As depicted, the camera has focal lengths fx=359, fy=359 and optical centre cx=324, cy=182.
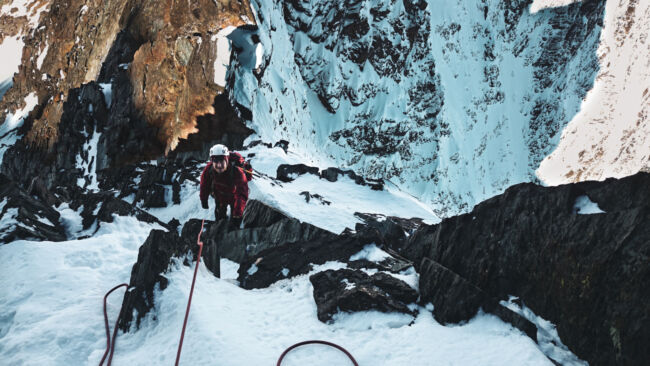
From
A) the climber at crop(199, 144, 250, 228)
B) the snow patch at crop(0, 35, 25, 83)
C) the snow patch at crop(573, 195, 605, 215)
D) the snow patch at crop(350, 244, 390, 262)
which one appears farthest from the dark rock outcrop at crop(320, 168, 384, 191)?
the snow patch at crop(0, 35, 25, 83)

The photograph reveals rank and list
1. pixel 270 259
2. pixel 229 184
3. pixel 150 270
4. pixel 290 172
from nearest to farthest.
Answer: pixel 150 270 → pixel 270 259 → pixel 229 184 → pixel 290 172

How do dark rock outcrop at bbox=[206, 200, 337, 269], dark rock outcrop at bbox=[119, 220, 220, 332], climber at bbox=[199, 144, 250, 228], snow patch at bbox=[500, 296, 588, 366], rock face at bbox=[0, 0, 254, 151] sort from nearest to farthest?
1. snow patch at bbox=[500, 296, 588, 366]
2. dark rock outcrop at bbox=[119, 220, 220, 332]
3. climber at bbox=[199, 144, 250, 228]
4. dark rock outcrop at bbox=[206, 200, 337, 269]
5. rock face at bbox=[0, 0, 254, 151]

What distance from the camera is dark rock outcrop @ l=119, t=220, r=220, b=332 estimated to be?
441 cm

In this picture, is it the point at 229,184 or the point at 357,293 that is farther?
the point at 229,184

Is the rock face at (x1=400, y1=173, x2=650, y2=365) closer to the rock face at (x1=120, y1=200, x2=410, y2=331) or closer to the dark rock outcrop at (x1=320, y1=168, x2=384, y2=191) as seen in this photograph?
the rock face at (x1=120, y1=200, x2=410, y2=331)

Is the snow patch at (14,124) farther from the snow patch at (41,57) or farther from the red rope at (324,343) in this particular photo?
the red rope at (324,343)

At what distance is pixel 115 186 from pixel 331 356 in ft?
75.9

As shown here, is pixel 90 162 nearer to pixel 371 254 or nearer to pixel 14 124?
pixel 14 124

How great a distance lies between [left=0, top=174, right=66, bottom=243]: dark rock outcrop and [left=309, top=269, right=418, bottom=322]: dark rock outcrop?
476cm

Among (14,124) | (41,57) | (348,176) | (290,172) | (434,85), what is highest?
(434,85)

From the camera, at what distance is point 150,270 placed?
4742 millimetres

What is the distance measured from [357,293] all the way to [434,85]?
70045 mm

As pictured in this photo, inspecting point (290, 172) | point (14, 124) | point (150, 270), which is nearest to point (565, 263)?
point (150, 270)

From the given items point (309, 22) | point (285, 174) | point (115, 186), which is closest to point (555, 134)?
point (309, 22)
